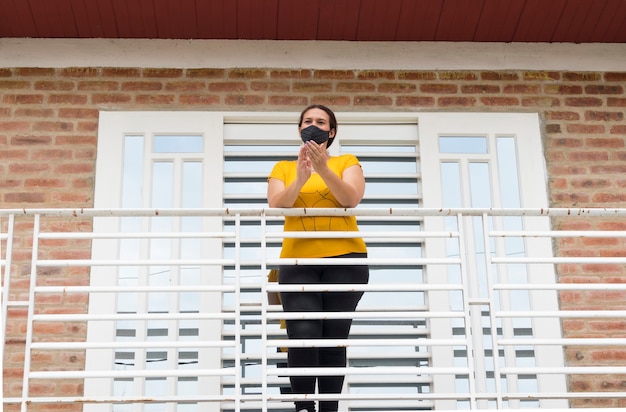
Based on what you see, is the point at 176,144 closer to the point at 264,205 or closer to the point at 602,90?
the point at 264,205

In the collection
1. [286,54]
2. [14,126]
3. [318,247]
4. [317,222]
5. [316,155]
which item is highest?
[286,54]

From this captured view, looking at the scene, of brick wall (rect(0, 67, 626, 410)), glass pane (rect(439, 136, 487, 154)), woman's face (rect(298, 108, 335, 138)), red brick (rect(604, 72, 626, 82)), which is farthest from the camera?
red brick (rect(604, 72, 626, 82))

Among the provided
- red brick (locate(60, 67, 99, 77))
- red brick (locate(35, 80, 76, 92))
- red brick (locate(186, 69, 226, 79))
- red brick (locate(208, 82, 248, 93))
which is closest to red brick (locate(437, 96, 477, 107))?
red brick (locate(208, 82, 248, 93))


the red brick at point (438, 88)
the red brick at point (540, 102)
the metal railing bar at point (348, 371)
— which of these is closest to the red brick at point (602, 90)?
the red brick at point (540, 102)

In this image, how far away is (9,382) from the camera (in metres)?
5.35

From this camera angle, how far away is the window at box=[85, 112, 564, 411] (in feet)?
17.8

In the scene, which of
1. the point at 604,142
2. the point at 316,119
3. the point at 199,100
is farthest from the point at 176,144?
the point at 604,142

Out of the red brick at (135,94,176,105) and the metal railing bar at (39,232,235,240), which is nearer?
the metal railing bar at (39,232,235,240)

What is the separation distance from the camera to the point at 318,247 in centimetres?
421

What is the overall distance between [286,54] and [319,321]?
2.46 meters

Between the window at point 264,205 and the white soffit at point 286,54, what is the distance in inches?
14.7

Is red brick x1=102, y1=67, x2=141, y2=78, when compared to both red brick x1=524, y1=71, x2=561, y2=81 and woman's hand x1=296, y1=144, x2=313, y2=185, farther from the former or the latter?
red brick x1=524, y1=71, x2=561, y2=81

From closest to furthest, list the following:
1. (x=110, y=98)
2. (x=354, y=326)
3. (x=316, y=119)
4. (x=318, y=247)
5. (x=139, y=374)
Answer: (x=139, y=374), (x=318, y=247), (x=316, y=119), (x=354, y=326), (x=110, y=98)

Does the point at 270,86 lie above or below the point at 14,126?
above
